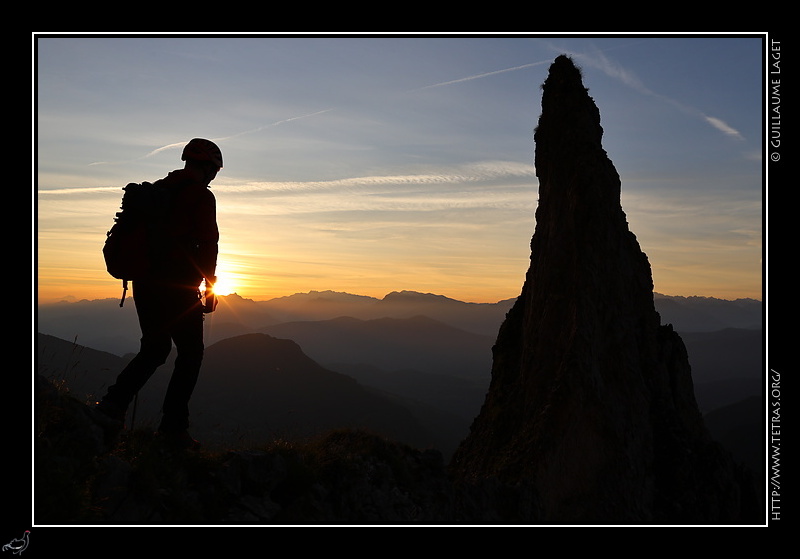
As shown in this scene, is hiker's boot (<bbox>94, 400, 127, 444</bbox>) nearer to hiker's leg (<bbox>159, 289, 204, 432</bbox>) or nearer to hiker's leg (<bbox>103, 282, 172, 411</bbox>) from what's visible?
hiker's leg (<bbox>103, 282, 172, 411</bbox>)

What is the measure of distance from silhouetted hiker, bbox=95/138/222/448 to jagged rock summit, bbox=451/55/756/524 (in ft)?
25.3

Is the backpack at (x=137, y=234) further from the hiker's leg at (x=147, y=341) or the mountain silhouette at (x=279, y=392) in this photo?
the mountain silhouette at (x=279, y=392)

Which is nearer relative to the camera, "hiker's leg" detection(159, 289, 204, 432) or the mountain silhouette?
"hiker's leg" detection(159, 289, 204, 432)

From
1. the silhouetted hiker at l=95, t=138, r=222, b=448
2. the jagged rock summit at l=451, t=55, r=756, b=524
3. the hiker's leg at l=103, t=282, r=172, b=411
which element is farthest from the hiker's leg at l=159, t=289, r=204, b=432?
the jagged rock summit at l=451, t=55, r=756, b=524

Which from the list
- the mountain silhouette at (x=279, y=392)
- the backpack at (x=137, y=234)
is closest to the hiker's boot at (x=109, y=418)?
the backpack at (x=137, y=234)

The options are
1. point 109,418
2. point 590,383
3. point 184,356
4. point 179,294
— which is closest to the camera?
point 109,418

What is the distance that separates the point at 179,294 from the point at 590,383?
34.0 ft

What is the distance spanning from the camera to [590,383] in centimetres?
1345

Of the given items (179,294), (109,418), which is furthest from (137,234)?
(109,418)

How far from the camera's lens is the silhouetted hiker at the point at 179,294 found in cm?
657

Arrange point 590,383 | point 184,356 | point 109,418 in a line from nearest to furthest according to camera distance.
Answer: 1. point 109,418
2. point 184,356
3. point 590,383

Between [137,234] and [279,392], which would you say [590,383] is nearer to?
[137,234]

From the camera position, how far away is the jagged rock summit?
1297cm

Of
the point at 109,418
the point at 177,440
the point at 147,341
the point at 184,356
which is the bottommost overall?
the point at 177,440
